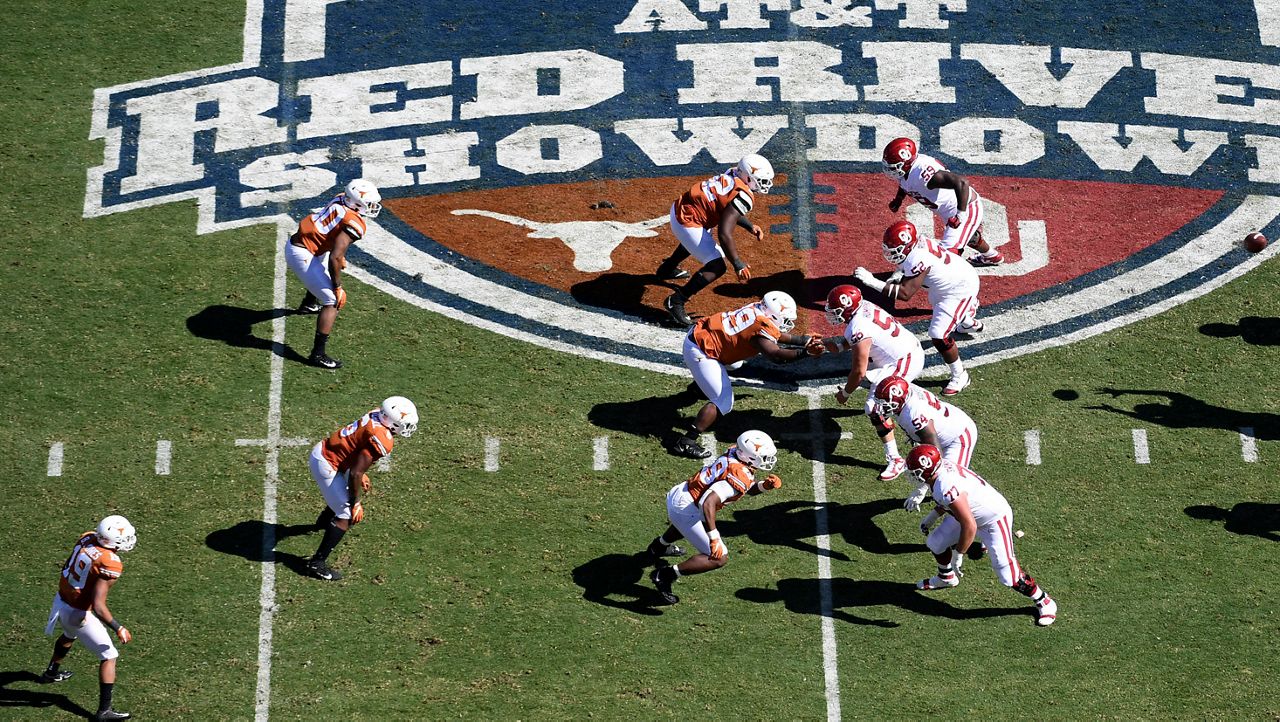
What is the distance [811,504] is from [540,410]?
10.4 ft

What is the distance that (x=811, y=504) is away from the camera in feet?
60.0

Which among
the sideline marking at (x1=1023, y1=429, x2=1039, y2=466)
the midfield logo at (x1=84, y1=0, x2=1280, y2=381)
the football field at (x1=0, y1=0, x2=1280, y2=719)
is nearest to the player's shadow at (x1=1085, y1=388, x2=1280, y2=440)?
the football field at (x1=0, y1=0, x2=1280, y2=719)

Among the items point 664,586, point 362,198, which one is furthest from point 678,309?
point 664,586

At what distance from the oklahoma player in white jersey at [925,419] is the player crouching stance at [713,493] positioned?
5.00ft

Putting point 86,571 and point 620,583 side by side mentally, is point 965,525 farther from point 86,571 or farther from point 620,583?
point 86,571

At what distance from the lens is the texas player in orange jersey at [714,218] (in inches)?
777

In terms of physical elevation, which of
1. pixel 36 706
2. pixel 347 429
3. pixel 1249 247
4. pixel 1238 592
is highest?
pixel 1249 247

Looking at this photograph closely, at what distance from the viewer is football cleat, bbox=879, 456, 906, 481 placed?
18.4 m

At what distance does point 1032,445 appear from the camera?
18828 millimetres

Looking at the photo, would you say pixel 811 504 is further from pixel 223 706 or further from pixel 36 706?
pixel 36 706

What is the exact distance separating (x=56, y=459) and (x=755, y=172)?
8243 millimetres

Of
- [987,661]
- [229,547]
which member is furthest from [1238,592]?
[229,547]

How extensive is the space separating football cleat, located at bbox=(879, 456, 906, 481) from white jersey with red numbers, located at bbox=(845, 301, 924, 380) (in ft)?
3.03

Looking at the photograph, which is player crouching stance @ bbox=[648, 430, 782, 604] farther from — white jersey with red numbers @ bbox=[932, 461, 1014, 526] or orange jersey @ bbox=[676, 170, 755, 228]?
orange jersey @ bbox=[676, 170, 755, 228]
